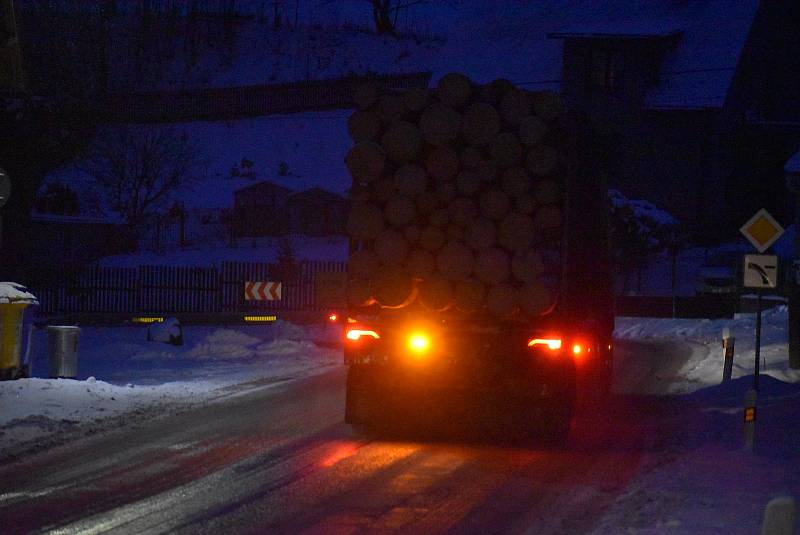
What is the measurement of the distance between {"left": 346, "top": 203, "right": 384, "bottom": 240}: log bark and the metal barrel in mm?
6733

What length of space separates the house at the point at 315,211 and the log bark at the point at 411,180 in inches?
1659

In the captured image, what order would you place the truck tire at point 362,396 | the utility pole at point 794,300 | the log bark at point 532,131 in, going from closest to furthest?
the log bark at point 532,131 < the truck tire at point 362,396 < the utility pole at point 794,300

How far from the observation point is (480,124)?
1260cm

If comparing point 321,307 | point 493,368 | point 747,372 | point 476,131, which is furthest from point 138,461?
point 321,307

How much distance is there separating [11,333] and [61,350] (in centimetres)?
138

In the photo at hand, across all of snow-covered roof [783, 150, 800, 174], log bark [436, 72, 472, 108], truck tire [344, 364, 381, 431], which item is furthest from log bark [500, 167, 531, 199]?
snow-covered roof [783, 150, 800, 174]

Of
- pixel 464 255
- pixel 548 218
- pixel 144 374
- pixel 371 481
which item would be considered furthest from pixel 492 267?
pixel 144 374

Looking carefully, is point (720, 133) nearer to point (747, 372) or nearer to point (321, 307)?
point (321, 307)

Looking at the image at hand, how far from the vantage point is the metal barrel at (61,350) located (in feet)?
57.6

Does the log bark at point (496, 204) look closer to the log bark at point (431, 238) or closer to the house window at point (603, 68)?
the log bark at point (431, 238)

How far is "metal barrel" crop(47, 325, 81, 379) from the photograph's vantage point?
57.6 feet

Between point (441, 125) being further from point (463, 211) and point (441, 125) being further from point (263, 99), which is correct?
point (263, 99)

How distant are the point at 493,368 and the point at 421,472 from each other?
2199mm

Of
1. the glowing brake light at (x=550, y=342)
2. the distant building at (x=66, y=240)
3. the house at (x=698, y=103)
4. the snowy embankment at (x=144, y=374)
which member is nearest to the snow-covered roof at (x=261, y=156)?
the distant building at (x=66, y=240)
